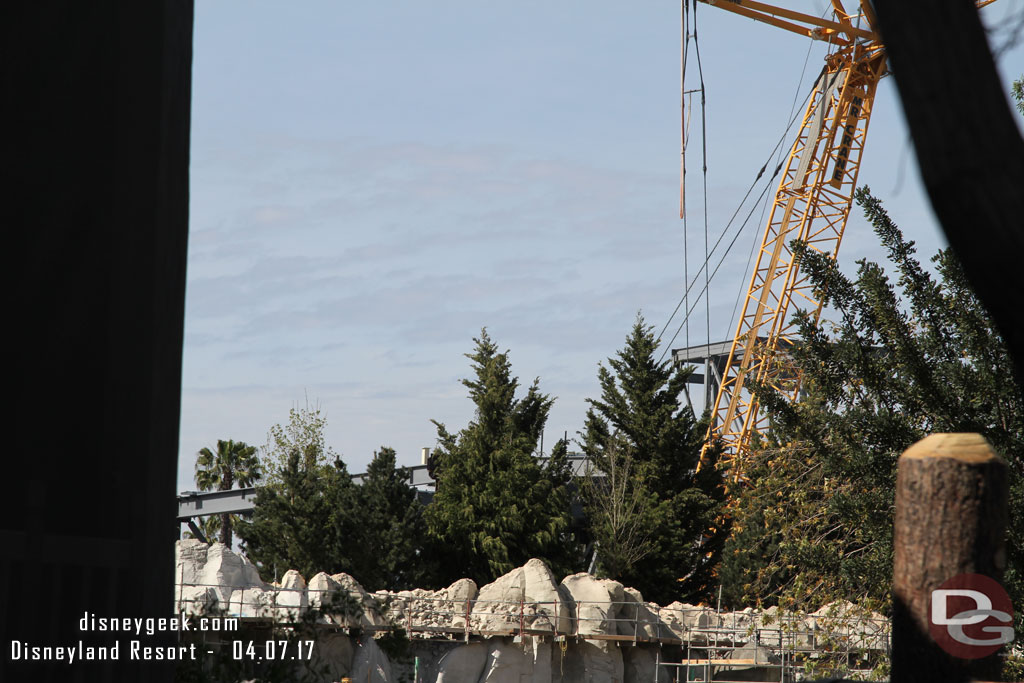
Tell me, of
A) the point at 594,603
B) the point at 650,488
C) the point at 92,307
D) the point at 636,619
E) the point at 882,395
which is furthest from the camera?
the point at 650,488

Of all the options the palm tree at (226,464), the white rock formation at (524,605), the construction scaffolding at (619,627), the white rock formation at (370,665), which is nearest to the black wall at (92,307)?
the white rock formation at (370,665)

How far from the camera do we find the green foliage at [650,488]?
106 ft

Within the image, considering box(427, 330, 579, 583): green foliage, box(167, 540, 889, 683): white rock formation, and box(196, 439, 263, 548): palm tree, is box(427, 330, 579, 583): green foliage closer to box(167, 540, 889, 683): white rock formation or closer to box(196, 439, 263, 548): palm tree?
box(167, 540, 889, 683): white rock formation

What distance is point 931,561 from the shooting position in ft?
15.2

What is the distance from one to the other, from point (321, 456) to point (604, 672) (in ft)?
60.9

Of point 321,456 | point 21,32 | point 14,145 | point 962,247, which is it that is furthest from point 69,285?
point 321,456

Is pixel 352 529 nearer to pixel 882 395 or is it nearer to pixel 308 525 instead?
pixel 308 525

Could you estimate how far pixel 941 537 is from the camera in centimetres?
459

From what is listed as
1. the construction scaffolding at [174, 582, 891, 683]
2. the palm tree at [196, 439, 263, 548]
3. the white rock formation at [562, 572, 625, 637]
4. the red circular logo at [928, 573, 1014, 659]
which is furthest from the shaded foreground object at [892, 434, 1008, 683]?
the palm tree at [196, 439, 263, 548]

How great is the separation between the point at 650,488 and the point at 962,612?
30.3 metres

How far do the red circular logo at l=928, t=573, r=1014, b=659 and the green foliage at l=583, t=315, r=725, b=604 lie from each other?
27.8 meters

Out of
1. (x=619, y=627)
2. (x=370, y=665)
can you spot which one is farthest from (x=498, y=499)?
(x=370, y=665)

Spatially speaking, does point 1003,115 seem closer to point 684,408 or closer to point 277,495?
point 277,495

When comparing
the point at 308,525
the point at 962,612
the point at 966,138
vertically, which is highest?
the point at 966,138
